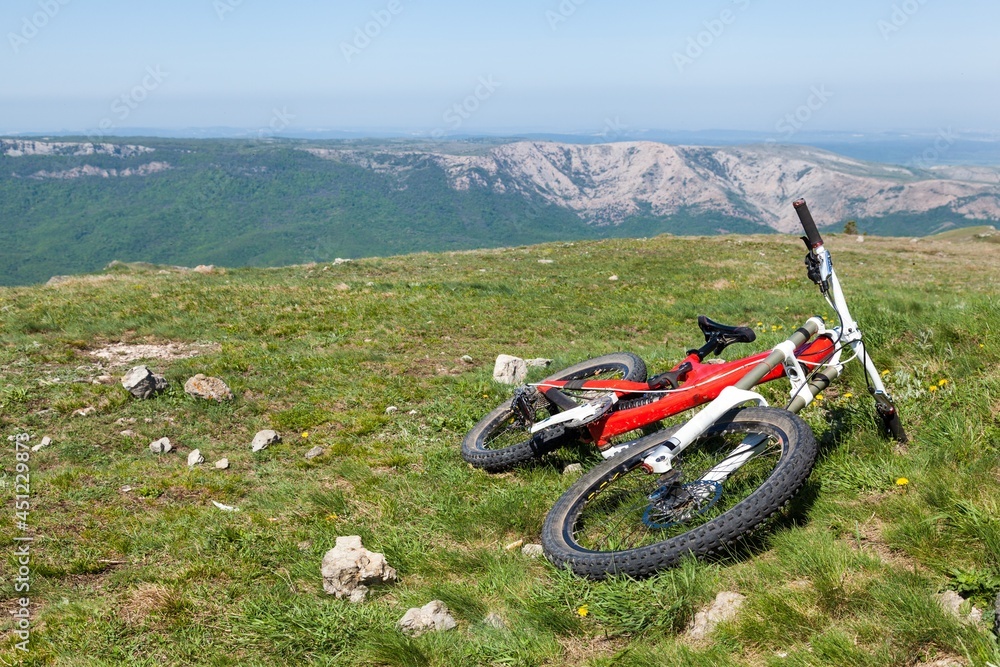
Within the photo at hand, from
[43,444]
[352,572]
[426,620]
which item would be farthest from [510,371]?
[43,444]

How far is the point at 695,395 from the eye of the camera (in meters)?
5.57

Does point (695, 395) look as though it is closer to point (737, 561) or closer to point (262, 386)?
point (737, 561)

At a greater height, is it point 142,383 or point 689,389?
point 689,389

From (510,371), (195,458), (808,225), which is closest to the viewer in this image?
(808,225)

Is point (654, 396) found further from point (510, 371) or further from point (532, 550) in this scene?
point (510, 371)

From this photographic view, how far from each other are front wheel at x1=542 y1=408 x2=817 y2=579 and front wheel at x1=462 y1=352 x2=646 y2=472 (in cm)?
143

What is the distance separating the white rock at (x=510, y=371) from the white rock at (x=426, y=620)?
5697mm

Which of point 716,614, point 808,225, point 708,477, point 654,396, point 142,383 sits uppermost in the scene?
point 808,225

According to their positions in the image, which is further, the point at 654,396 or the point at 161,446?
the point at 161,446

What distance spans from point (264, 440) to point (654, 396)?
5374 millimetres

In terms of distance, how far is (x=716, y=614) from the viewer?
3.78 meters

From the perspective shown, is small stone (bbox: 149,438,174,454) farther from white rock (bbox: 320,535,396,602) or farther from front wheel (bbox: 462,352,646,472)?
white rock (bbox: 320,535,396,602)

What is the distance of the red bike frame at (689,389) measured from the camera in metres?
5.43

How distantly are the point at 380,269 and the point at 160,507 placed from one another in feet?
76.5
